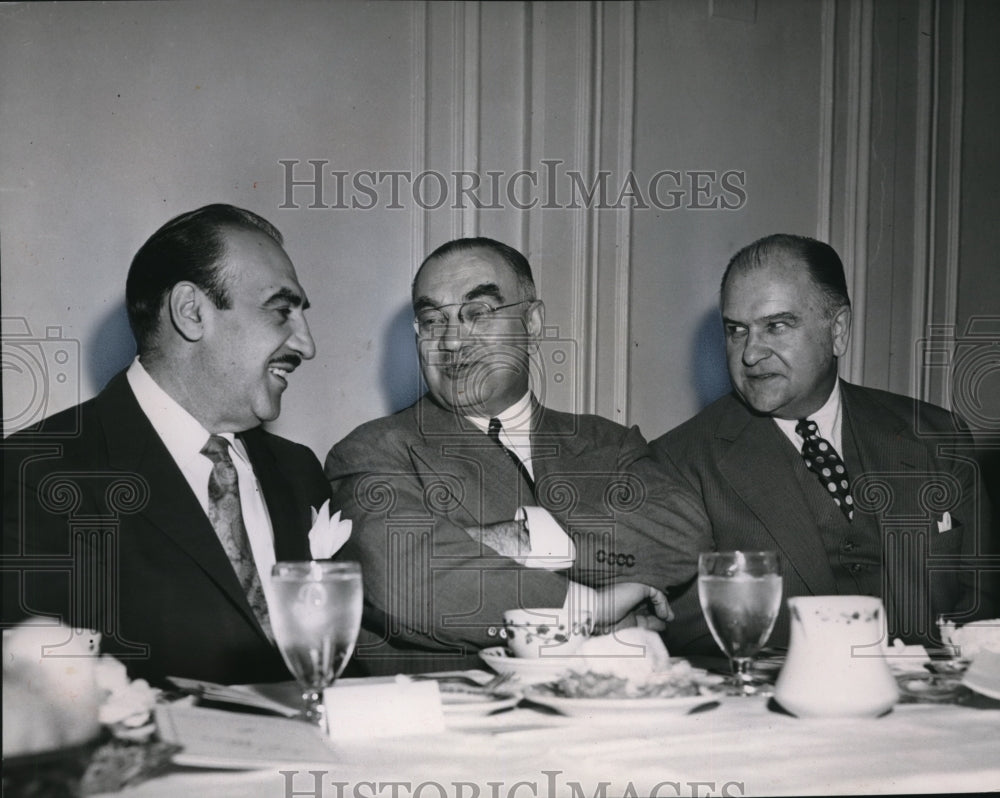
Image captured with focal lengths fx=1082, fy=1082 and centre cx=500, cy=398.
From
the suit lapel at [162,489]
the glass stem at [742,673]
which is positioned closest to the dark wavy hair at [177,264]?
the suit lapel at [162,489]

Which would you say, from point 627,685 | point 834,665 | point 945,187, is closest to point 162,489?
point 627,685

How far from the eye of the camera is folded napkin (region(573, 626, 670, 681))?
4.46 feet

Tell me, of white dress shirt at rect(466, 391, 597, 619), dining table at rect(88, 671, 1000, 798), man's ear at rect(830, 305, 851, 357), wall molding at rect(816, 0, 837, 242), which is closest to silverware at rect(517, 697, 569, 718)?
dining table at rect(88, 671, 1000, 798)

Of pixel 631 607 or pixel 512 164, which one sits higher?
pixel 512 164

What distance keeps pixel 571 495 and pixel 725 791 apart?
543 millimetres

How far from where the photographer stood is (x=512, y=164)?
182 cm

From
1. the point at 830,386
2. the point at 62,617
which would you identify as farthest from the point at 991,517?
the point at 62,617

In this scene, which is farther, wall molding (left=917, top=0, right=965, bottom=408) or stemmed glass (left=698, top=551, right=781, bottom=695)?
wall molding (left=917, top=0, right=965, bottom=408)

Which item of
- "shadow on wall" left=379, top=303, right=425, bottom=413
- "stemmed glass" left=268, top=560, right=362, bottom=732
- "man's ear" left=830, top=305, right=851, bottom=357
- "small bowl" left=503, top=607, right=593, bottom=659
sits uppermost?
"man's ear" left=830, top=305, right=851, bottom=357

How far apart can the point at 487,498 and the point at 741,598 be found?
502 mm

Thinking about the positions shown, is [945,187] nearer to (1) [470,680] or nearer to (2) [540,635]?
(2) [540,635]

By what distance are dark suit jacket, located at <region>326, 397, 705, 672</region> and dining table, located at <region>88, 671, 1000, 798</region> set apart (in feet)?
1.11

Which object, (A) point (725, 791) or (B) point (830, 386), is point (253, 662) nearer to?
(A) point (725, 791)

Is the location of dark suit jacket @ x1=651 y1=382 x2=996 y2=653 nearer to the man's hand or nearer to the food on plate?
the man's hand
